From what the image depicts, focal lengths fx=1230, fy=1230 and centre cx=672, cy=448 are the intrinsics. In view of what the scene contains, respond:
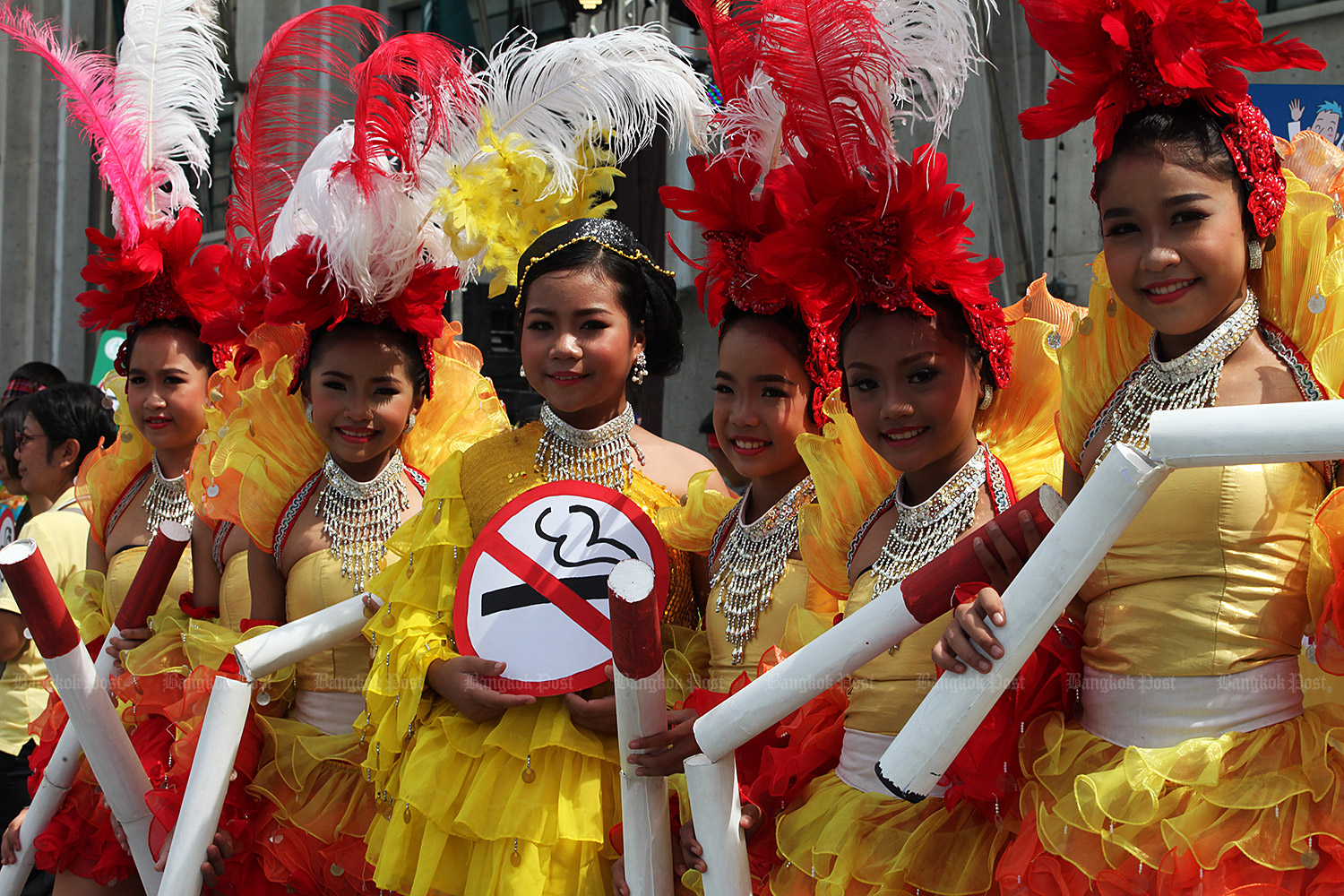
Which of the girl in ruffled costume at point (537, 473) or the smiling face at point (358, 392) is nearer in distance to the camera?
the girl in ruffled costume at point (537, 473)

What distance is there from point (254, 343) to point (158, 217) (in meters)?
0.71

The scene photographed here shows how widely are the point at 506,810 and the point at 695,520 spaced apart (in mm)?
741

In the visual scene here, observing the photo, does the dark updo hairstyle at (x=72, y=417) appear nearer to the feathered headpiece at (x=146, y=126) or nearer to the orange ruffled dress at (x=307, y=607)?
the feathered headpiece at (x=146, y=126)

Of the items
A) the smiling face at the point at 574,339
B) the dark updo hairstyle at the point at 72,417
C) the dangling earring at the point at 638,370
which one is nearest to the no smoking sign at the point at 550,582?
the smiling face at the point at 574,339

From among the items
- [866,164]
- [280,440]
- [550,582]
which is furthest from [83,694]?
[866,164]

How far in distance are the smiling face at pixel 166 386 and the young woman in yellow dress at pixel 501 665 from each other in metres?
1.54

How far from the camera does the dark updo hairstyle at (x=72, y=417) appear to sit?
529 centimetres

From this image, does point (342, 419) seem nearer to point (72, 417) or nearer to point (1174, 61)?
point (1174, 61)

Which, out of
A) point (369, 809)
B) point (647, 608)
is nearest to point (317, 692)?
point (369, 809)

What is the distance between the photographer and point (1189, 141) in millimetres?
1914

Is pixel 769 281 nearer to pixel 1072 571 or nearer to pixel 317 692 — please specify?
pixel 1072 571

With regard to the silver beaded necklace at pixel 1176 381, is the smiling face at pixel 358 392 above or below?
below

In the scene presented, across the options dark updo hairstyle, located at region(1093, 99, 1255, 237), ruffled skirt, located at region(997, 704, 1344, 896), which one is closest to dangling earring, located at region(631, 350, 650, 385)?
dark updo hairstyle, located at region(1093, 99, 1255, 237)

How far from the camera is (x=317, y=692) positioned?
322 cm
